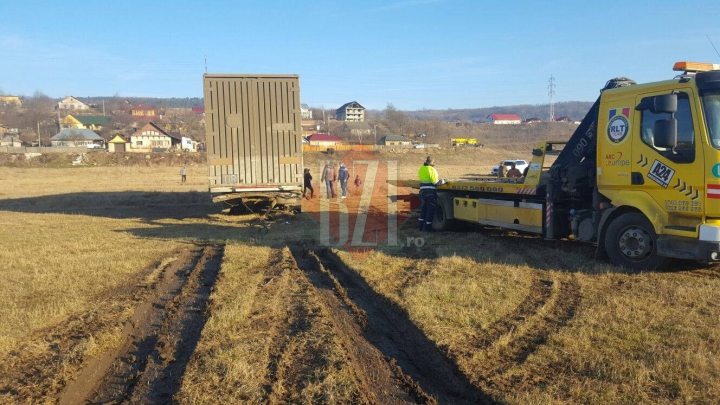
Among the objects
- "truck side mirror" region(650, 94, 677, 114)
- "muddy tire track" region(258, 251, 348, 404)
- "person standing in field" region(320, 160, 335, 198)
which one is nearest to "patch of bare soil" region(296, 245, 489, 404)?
"muddy tire track" region(258, 251, 348, 404)

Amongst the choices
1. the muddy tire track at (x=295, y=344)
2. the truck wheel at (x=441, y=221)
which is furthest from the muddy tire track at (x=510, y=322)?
the truck wheel at (x=441, y=221)

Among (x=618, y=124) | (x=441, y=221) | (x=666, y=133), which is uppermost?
(x=618, y=124)

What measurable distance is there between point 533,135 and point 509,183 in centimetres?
8565

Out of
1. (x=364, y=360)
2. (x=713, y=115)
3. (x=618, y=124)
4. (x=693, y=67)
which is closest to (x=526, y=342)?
(x=364, y=360)

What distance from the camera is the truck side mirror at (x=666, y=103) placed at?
6980 millimetres

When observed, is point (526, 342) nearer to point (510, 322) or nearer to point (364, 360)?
point (510, 322)

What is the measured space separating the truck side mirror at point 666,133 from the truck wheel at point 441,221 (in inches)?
229

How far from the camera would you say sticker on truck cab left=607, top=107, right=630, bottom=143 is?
26.2 ft

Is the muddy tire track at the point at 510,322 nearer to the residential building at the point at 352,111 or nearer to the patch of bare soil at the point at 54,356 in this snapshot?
the patch of bare soil at the point at 54,356

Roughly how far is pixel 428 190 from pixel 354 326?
7123mm

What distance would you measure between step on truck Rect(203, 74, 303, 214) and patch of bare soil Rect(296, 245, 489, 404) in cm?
727

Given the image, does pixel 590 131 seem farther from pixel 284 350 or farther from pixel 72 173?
pixel 72 173

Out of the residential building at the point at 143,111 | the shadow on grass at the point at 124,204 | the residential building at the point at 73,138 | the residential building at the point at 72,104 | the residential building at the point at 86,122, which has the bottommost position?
the shadow on grass at the point at 124,204

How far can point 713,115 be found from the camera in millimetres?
6938
